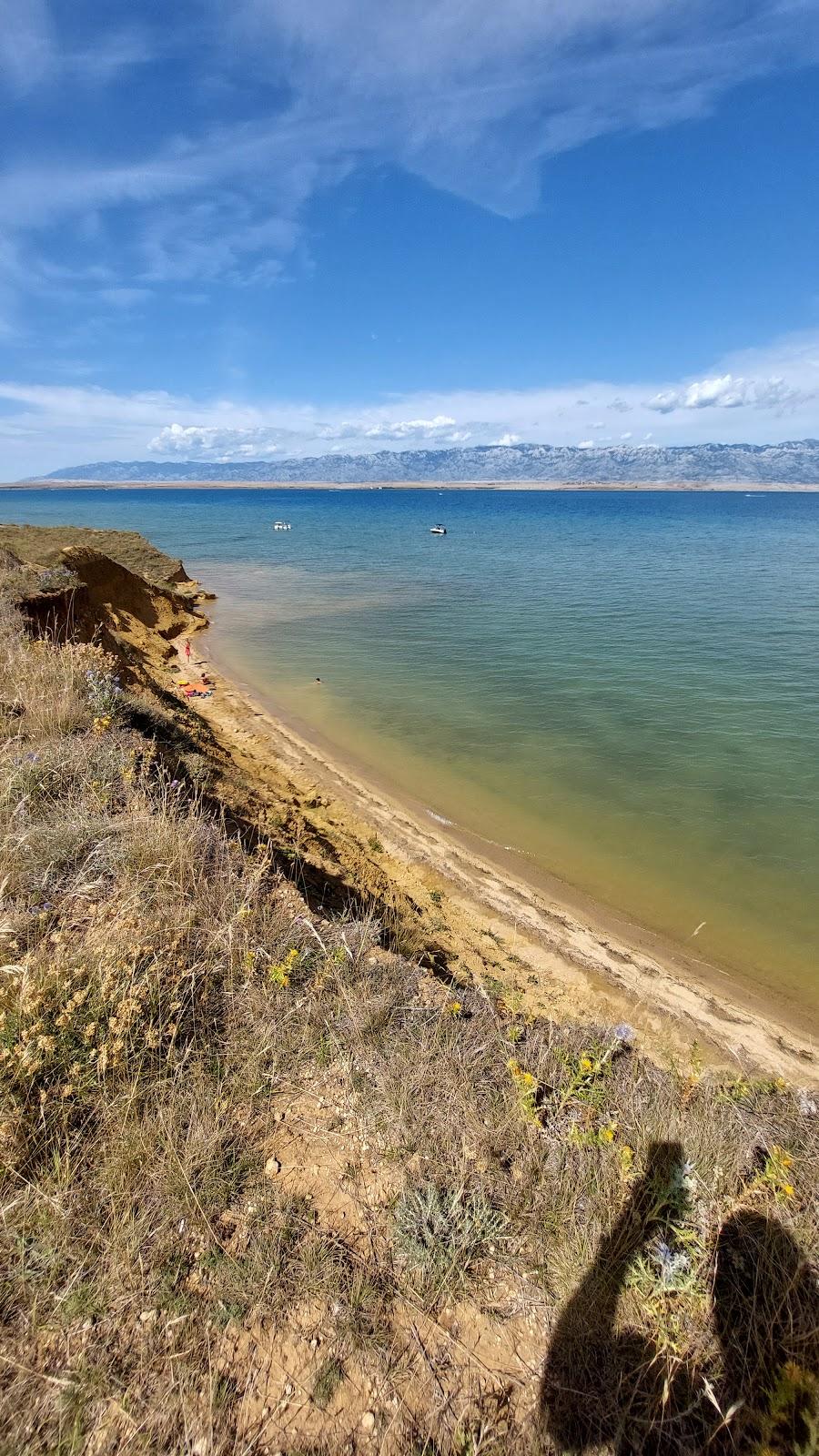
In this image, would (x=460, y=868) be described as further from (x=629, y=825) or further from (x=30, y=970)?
(x=30, y=970)

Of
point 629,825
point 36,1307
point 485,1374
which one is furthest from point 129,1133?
point 629,825

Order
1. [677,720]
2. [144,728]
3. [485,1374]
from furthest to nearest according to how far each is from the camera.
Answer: [677,720], [144,728], [485,1374]

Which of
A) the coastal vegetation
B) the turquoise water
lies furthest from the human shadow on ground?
the turquoise water

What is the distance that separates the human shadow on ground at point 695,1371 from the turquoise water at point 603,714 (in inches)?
209

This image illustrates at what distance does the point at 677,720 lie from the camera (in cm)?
1419

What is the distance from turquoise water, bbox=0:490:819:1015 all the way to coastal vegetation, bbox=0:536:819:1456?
529 cm

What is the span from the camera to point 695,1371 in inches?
89.4

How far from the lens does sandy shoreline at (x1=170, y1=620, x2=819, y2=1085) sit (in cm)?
635

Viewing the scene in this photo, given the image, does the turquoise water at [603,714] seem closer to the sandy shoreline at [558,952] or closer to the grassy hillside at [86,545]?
the sandy shoreline at [558,952]

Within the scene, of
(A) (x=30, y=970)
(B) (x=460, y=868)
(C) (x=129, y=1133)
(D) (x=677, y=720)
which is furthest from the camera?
(D) (x=677, y=720)

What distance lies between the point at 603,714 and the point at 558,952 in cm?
834

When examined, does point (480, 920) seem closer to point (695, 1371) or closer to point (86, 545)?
point (695, 1371)

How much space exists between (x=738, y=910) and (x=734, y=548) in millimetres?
52857

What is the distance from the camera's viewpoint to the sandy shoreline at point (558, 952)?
6.35 m
